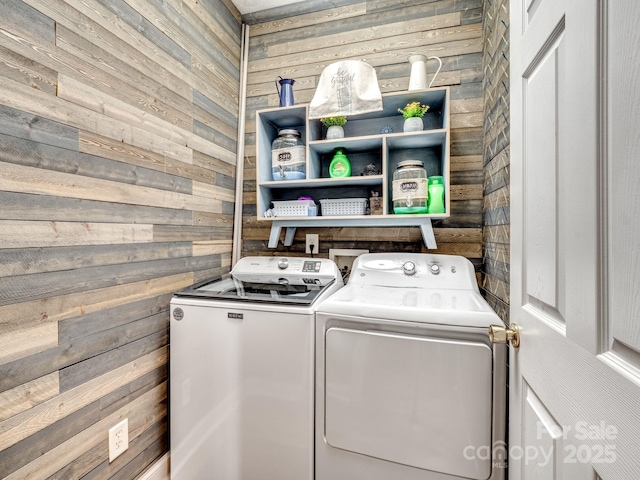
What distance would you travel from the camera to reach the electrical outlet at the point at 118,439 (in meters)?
1.33

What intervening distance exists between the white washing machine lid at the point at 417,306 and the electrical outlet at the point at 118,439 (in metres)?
0.99

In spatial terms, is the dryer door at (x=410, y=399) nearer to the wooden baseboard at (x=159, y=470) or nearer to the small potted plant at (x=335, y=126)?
the wooden baseboard at (x=159, y=470)

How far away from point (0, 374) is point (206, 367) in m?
0.70

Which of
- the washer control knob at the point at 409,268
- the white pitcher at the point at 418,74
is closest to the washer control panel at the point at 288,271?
the washer control knob at the point at 409,268

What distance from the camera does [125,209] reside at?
4.60 ft

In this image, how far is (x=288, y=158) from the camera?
1.95 meters

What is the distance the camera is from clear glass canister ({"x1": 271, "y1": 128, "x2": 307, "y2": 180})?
1941 millimetres

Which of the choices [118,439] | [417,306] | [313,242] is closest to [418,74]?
[313,242]

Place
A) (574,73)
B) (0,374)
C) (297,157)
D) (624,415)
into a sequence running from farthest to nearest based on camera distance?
1. (297,157)
2. (0,374)
3. (574,73)
4. (624,415)

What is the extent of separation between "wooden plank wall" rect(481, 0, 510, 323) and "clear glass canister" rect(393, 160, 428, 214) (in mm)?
337

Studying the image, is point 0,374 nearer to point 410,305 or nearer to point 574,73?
point 410,305

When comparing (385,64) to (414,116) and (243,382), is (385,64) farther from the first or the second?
(243,382)

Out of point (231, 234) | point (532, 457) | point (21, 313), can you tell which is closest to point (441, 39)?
point (231, 234)

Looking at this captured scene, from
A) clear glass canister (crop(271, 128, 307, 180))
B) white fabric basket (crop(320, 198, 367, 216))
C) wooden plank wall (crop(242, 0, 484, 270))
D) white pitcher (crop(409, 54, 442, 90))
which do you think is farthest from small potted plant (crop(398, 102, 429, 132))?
clear glass canister (crop(271, 128, 307, 180))
